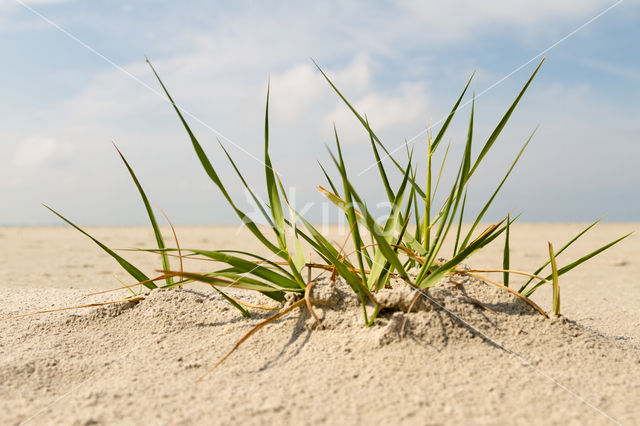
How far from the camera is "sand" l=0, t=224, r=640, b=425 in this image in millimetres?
1105

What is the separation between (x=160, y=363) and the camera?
1377 mm

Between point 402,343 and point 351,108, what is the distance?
2.55 feet

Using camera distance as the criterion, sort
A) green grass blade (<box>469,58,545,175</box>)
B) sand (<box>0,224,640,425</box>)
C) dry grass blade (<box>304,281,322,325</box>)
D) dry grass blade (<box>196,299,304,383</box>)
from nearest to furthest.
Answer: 1. sand (<box>0,224,640,425</box>)
2. dry grass blade (<box>196,299,304,383</box>)
3. dry grass blade (<box>304,281,322,325</box>)
4. green grass blade (<box>469,58,545,175</box>)

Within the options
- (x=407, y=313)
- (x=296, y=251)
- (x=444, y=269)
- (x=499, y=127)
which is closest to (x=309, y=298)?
(x=296, y=251)

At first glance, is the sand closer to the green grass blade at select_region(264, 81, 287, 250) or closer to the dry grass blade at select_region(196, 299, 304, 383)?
the dry grass blade at select_region(196, 299, 304, 383)

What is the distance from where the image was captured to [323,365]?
1.28m

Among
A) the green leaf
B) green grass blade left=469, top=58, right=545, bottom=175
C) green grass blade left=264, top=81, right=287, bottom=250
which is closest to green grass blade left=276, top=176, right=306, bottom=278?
green grass blade left=264, top=81, right=287, bottom=250

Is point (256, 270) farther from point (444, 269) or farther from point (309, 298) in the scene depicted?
point (444, 269)

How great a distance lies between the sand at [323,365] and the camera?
3.63ft

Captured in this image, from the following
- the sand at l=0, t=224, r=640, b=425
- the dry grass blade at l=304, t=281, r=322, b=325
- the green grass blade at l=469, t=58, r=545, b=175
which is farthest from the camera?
the green grass blade at l=469, t=58, r=545, b=175

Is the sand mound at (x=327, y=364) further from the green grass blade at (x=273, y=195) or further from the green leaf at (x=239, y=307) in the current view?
the green grass blade at (x=273, y=195)

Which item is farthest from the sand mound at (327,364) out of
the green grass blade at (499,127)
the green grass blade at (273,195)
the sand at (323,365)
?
the green grass blade at (499,127)

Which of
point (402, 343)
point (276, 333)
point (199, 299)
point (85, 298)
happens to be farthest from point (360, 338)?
point (85, 298)

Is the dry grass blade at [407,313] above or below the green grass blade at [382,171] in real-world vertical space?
below
